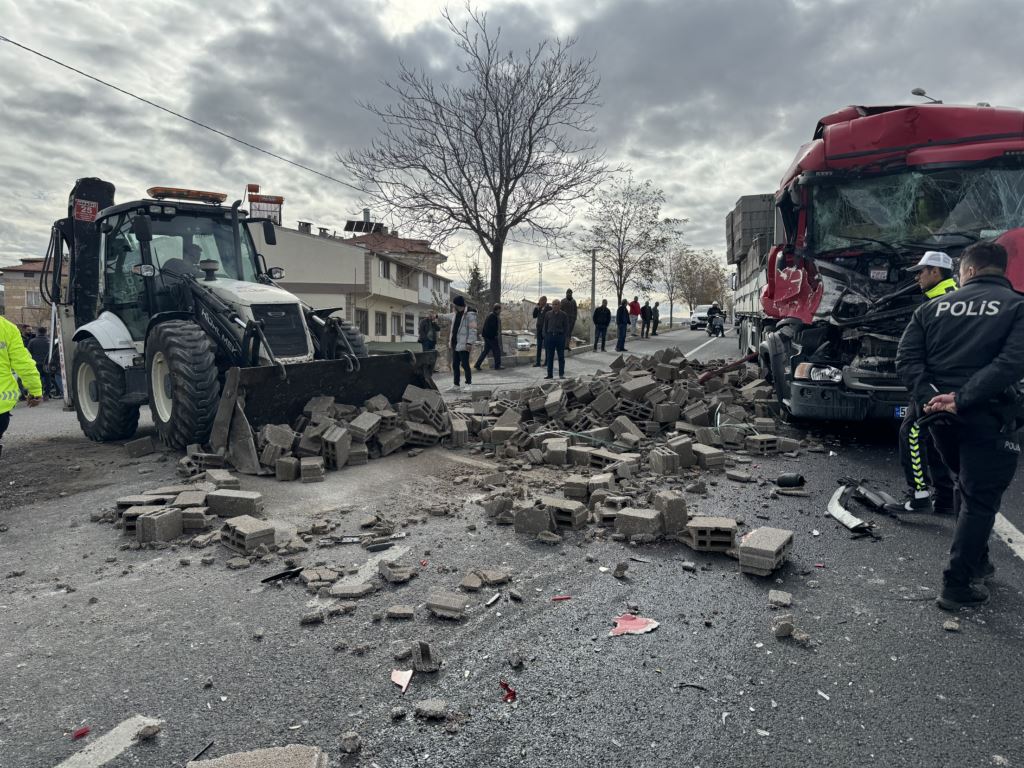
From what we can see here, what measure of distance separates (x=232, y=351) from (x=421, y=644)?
18.5ft

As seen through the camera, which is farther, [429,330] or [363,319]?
[363,319]

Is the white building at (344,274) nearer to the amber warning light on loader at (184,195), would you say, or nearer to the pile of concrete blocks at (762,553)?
the amber warning light on loader at (184,195)

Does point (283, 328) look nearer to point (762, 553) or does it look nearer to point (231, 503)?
point (231, 503)

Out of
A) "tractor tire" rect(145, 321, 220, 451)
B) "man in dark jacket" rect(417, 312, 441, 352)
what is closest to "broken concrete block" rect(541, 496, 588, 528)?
"tractor tire" rect(145, 321, 220, 451)

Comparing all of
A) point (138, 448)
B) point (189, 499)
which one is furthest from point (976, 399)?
point (138, 448)

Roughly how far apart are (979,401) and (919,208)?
542 cm

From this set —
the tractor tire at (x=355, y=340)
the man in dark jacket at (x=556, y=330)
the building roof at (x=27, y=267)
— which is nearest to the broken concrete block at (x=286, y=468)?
the tractor tire at (x=355, y=340)

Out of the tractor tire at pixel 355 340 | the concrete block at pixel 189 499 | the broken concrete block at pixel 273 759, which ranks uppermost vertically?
the tractor tire at pixel 355 340

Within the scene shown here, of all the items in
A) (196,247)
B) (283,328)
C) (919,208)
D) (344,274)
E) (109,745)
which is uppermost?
(344,274)

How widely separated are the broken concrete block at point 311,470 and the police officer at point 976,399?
515cm

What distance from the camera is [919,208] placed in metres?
8.13

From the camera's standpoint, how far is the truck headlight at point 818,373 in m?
7.49

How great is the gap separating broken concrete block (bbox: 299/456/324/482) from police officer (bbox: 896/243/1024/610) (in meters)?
5.15

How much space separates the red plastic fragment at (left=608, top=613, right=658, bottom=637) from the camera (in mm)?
3467
